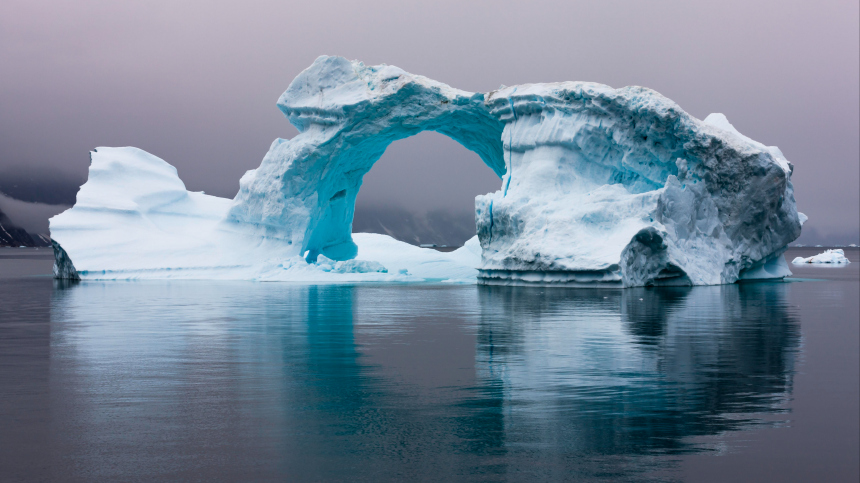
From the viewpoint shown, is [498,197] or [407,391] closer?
[407,391]

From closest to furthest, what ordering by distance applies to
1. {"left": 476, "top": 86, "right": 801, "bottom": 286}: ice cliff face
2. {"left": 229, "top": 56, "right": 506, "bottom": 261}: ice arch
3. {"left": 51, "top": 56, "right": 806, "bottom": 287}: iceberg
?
{"left": 476, "top": 86, "right": 801, "bottom": 286}: ice cliff face < {"left": 51, "top": 56, "right": 806, "bottom": 287}: iceberg < {"left": 229, "top": 56, "right": 506, "bottom": 261}: ice arch

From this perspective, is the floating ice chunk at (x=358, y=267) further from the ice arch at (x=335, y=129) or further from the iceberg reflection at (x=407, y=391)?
the iceberg reflection at (x=407, y=391)

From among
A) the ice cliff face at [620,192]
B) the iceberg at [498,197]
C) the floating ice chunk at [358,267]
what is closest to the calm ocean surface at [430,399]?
the ice cliff face at [620,192]

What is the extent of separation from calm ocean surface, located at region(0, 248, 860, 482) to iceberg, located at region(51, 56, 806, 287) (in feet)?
27.2

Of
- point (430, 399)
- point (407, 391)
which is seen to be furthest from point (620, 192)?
point (430, 399)

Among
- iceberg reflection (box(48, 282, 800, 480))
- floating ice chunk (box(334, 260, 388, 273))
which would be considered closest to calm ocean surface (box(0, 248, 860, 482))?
iceberg reflection (box(48, 282, 800, 480))

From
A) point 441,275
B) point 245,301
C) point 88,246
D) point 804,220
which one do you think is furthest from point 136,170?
point 804,220

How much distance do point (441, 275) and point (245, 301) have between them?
39.1 ft

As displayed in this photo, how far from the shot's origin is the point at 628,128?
1986 cm

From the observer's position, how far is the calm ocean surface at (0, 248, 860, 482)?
12.1ft

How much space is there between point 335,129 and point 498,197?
18.7ft

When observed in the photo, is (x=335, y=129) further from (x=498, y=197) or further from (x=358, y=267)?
(x=498, y=197)

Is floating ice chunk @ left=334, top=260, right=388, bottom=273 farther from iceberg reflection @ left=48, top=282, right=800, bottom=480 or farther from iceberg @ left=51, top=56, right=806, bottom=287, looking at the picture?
iceberg reflection @ left=48, top=282, right=800, bottom=480

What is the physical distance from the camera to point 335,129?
2319cm
